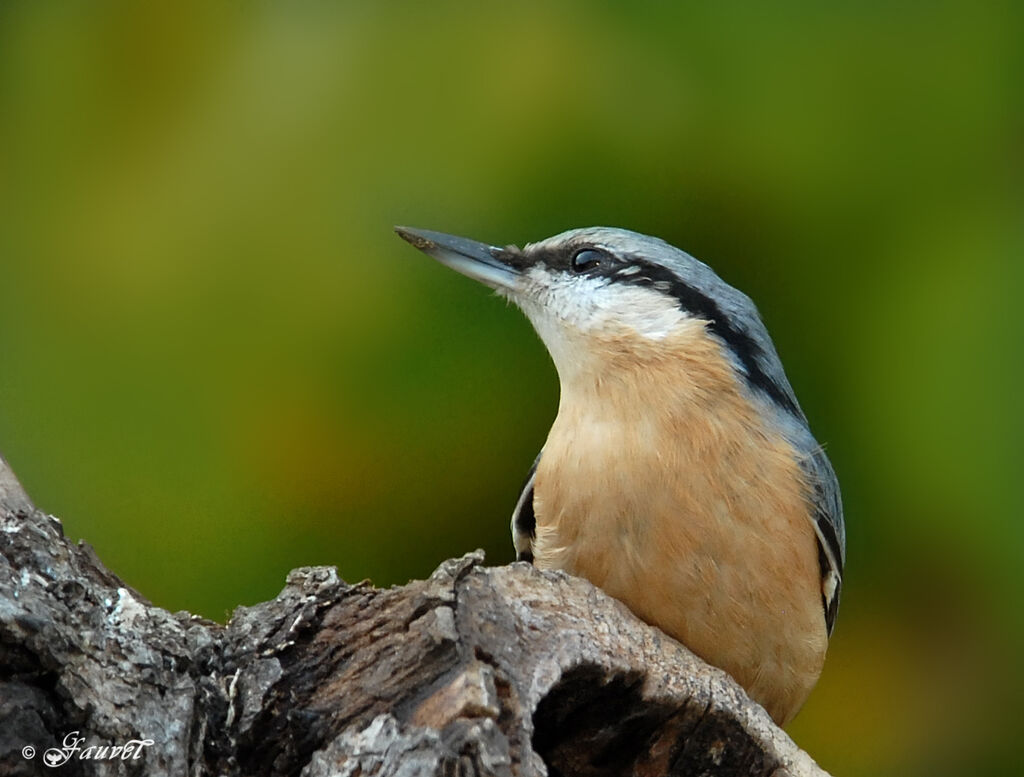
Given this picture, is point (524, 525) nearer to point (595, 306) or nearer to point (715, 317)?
point (595, 306)

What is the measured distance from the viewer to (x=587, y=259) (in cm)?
300

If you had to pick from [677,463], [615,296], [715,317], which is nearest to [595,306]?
[615,296]

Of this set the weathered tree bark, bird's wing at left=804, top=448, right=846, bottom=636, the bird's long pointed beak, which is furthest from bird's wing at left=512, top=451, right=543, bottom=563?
the weathered tree bark

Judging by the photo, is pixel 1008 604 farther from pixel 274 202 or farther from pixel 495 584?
pixel 274 202

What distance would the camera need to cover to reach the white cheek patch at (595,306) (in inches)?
113

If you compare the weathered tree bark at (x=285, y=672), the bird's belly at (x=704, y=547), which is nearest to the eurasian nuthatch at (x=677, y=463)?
the bird's belly at (x=704, y=547)

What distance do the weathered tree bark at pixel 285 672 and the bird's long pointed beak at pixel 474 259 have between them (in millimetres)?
1041

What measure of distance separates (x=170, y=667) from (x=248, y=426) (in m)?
1.14

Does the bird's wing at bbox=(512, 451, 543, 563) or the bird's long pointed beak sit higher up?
the bird's long pointed beak

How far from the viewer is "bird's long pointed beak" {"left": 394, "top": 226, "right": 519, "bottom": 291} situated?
2.90 metres

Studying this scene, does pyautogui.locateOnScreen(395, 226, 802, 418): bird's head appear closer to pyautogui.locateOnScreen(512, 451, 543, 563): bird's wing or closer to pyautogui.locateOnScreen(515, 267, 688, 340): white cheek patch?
pyautogui.locateOnScreen(515, 267, 688, 340): white cheek patch

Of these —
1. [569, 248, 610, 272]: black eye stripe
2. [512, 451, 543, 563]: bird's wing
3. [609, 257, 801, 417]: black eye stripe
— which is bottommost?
[512, 451, 543, 563]: bird's wing

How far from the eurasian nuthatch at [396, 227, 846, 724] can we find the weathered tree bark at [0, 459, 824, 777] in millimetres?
501

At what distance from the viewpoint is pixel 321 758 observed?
5.92 ft
